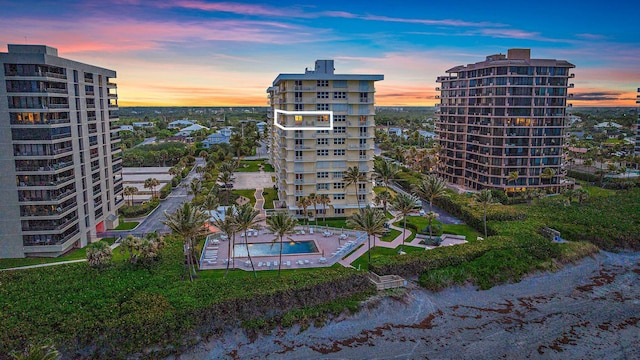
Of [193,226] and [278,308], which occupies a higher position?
[193,226]

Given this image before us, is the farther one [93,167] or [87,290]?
[93,167]

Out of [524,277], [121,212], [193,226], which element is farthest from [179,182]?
[524,277]

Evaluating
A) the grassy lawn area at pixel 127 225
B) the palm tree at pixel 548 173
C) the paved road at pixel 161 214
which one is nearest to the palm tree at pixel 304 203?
the paved road at pixel 161 214

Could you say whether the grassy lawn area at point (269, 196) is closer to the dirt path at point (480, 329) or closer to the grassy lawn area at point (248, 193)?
the grassy lawn area at point (248, 193)

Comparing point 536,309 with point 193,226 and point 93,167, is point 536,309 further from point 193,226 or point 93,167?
point 93,167

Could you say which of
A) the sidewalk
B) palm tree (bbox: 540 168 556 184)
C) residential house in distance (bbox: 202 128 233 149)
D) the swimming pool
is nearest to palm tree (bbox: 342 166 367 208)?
the sidewalk

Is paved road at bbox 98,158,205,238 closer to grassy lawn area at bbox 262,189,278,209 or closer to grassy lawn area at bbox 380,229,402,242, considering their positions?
grassy lawn area at bbox 262,189,278,209

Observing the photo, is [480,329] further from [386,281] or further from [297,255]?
[297,255]

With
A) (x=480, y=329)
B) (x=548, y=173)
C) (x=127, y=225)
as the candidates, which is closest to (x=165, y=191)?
(x=127, y=225)
